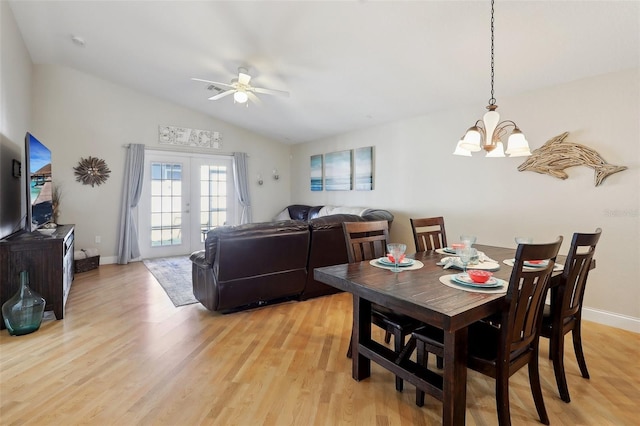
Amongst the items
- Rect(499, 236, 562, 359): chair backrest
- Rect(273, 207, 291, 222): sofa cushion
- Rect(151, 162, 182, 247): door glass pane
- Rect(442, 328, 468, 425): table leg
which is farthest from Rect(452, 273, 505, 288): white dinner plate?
Rect(151, 162, 182, 247): door glass pane

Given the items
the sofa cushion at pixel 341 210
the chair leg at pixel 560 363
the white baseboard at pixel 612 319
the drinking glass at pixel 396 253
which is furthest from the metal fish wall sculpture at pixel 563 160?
the sofa cushion at pixel 341 210

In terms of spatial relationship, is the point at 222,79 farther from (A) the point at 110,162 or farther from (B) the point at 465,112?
(B) the point at 465,112

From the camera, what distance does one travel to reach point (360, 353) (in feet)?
6.73

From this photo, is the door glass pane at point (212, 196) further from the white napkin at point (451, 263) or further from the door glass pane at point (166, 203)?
the white napkin at point (451, 263)

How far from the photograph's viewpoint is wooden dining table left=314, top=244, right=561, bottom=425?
139cm

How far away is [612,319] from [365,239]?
2549mm

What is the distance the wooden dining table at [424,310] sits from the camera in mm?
1392

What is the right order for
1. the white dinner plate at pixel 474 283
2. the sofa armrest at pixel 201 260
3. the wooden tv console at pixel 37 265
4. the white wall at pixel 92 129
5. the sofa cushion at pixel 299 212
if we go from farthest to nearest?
the sofa cushion at pixel 299 212
the white wall at pixel 92 129
the sofa armrest at pixel 201 260
the wooden tv console at pixel 37 265
the white dinner plate at pixel 474 283

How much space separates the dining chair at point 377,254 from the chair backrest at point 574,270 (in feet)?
2.74

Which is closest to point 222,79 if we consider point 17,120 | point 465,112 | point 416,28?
point 17,120

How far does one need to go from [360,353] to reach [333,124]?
170 inches

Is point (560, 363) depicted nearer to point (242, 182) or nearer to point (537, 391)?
point (537, 391)

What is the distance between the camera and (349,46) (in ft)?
10.6

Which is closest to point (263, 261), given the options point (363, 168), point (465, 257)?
point (465, 257)
